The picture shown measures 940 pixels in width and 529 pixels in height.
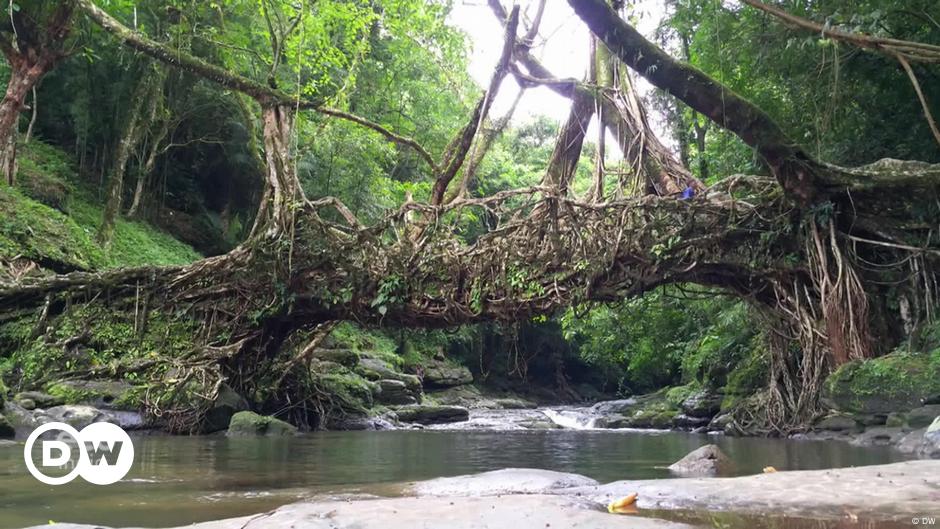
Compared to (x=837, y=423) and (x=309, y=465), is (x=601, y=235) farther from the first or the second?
(x=309, y=465)

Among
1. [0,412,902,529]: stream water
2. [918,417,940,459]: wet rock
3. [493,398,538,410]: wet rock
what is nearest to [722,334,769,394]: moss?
[0,412,902,529]: stream water

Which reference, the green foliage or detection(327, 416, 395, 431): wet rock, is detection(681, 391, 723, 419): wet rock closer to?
the green foliage

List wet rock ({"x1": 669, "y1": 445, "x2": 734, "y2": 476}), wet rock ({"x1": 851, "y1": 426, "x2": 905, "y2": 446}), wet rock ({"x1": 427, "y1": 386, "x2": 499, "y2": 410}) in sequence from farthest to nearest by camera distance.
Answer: wet rock ({"x1": 427, "y1": 386, "x2": 499, "y2": 410}), wet rock ({"x1": 851, "y1": 426, "x2": 905, "y2": 446}), wet rock ({"x1": 669, "y1": 445, "x2": 734, "y2": 476})

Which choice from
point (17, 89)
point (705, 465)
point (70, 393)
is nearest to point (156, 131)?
point (17, 89)

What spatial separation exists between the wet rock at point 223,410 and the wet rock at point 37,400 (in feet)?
5.76

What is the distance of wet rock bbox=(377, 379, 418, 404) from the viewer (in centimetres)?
1573

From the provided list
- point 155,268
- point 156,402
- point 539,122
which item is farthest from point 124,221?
point 539,122

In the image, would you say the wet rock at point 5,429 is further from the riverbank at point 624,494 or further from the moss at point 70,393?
the riverbank at point 624,494

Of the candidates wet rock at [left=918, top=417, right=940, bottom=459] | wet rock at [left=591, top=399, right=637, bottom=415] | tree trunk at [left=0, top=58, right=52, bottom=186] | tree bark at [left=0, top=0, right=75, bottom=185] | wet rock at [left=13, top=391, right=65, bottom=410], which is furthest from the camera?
wet rock at [left=591, top=399, right=637, bottom=415]

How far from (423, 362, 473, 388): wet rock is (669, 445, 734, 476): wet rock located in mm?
16154

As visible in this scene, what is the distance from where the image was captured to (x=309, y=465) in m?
6.18

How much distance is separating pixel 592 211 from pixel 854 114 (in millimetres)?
4585

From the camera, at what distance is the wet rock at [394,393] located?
1573 cm

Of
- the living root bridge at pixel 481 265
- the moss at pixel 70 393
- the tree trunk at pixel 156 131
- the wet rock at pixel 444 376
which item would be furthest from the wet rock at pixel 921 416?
the wet rock at pixel 444 376
